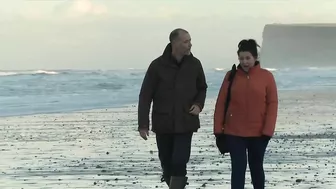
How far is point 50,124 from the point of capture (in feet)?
58.5

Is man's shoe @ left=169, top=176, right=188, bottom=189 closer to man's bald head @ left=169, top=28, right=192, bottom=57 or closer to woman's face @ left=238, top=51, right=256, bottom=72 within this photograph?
man's bald head @ left=169, top=28, right=192, bottom=57

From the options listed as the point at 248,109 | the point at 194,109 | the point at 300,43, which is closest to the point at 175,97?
the point at 194,109

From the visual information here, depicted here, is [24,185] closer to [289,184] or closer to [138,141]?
[289,184]

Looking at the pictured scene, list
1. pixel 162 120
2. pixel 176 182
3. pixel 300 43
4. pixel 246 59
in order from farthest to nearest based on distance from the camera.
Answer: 1. pixel 300 43
2. pixel 176 182
3. pixel 162 120
4. pixel 246 59

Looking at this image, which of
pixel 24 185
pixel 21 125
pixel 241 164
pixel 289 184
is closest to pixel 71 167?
pixel 24 185

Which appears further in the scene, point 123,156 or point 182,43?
point 123,156

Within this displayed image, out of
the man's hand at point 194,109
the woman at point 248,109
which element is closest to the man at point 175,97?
the man's hand at point 194,109

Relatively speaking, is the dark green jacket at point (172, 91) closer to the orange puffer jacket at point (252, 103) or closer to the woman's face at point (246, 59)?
the orange puffer jacket at point (252, 103)

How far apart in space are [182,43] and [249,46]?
2.13 ft

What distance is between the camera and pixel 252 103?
731 centimetres

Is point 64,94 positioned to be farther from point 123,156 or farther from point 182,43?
point 182,43

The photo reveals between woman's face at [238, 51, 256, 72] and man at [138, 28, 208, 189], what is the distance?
58 cm

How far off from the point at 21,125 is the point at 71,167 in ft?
23.2

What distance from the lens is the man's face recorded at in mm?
7595
